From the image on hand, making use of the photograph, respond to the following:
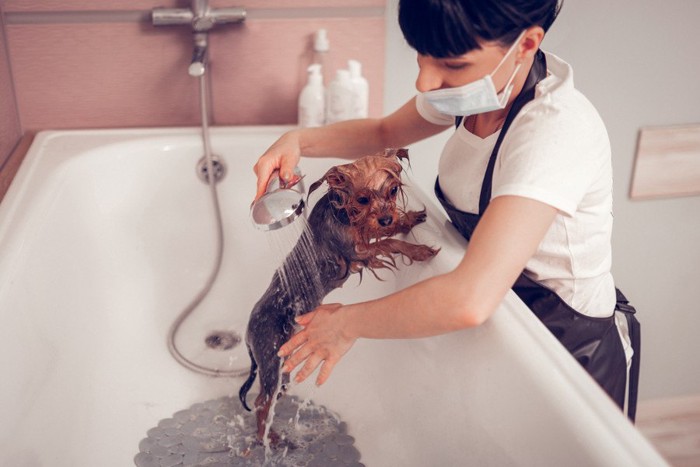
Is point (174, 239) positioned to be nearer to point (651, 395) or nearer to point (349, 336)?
point (349, 336)

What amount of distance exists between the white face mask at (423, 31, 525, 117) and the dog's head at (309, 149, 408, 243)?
0.15 m

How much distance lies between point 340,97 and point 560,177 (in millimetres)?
972

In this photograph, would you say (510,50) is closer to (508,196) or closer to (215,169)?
(508,196)

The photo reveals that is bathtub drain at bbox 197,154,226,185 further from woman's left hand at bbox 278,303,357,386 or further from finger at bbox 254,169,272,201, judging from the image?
woman's left hand at bbox 278,303,357,386

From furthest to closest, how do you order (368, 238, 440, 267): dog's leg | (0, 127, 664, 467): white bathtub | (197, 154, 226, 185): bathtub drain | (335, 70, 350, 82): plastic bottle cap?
(197, 154, 226, 185): bathtub drain → (335, 70, 350, 82): plastic bottle cap → (368, 238, 440, 267): dog's leg → (0, 127, 664, 467): white bathtub

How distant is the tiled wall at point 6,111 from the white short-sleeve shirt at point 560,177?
45.6 inches

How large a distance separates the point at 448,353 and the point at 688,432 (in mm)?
1602

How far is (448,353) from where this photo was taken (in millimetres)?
1311

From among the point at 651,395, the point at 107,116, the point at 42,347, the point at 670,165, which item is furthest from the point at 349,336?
the point at 651,395

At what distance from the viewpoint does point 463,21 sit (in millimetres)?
987

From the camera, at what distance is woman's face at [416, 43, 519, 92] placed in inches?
41.9

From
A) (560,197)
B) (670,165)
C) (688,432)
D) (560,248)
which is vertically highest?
(560,197)

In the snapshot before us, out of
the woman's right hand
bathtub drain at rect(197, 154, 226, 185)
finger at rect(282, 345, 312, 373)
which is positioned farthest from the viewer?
bathtub drain at rect(197, 154, 226, 185)

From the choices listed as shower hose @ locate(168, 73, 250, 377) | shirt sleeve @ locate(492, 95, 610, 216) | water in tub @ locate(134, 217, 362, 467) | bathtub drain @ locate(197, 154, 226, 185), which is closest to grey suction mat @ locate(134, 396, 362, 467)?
water in tub @ locate(134, 217, 362, 467)
